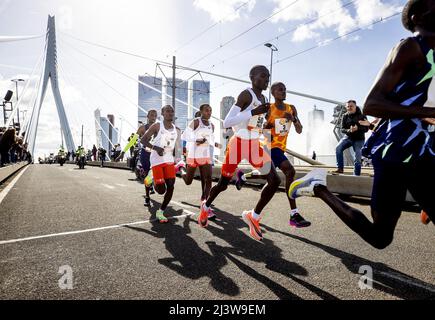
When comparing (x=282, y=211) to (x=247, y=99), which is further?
(x=282, y=211)

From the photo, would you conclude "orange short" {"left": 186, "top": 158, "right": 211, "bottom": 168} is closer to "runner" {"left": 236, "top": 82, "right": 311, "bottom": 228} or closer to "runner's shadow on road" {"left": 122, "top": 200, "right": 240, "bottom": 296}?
"runner's shadow on road" {"left": 122, "top": 200, "right": 240, "bottom": 296}

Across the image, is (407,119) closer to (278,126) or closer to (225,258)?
(225,258)

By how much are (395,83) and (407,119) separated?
0.24 metres

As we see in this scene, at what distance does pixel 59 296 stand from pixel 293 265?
2.09 meters

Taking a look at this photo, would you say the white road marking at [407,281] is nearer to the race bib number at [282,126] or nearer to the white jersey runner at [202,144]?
the race bib number at [282,126]

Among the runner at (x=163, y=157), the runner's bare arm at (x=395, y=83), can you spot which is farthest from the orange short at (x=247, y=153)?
the runner's bare arm at (x=395, y=83)

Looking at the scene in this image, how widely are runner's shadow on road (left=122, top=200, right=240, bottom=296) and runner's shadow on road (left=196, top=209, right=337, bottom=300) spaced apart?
0.65 ft

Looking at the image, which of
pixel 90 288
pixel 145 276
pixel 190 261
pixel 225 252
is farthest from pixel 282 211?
pixel 90 288

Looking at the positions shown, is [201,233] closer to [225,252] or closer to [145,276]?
[225,252]

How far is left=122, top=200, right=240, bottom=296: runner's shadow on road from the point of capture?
8.79ft

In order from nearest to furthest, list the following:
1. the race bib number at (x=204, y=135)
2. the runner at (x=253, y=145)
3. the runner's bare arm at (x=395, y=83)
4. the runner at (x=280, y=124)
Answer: the runner's bare arm at (x=395, y=83) < the runner at (x=253, y=145) < the runner at (x=280, y=124) < the race bib number at (x=204, y=135)

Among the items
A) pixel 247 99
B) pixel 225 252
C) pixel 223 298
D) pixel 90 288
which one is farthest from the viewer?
pixel 247 99

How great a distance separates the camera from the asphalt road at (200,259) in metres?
2.51

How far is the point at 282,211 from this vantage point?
6.14 meters
